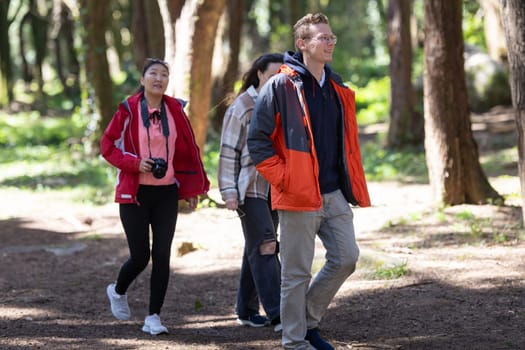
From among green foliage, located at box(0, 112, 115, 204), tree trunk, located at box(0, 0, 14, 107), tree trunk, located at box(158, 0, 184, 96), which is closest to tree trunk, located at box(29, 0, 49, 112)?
tree trunk, located at box(0, 0, 14, 107)

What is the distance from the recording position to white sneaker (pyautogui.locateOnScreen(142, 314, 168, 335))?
21.1 feet

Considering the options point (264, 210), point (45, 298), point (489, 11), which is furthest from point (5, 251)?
point (489, 11)

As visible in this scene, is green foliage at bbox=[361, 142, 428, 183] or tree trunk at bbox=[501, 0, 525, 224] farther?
green foliage at bbox=[361, 142, 428, 183]

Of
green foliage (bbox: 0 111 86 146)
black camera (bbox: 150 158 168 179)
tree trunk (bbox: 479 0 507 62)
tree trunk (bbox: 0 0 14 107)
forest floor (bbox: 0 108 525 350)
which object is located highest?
tree trunk (bbox: 0 0 14 107)

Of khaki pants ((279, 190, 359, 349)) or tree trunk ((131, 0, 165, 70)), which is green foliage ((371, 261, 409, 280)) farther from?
tree trunk ((131, 0, 165, 70))

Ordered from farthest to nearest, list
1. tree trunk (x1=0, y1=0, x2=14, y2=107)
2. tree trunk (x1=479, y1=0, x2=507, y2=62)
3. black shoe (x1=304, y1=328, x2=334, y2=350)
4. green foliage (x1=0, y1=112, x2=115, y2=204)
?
tree trunk (x1=0, y1=0, x2=14, y2=107) → tree trunk (x1=479, y1=0, x2=507, y2=62) → green foliage (x1=0, y1=112, x2=115, y2=204) → black shoe (x1=304, y1=328, x2=334, y2=350)

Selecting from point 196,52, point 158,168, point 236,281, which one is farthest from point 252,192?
point 196,52

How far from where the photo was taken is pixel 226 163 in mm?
6078

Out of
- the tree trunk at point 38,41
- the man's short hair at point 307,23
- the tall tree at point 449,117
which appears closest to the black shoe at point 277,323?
the man's short hair at point 307,23

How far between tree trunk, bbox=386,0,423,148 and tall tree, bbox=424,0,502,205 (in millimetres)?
7294

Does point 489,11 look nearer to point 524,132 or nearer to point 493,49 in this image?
point 493,49

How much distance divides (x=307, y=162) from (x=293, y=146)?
0.13 meters

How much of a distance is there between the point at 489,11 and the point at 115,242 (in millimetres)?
15491

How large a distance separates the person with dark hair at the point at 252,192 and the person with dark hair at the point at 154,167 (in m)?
0.47
